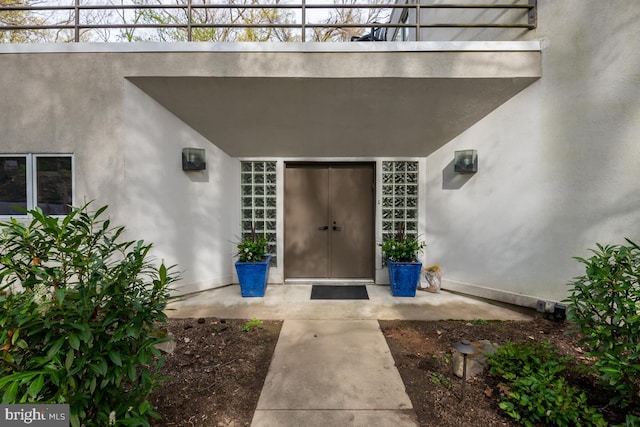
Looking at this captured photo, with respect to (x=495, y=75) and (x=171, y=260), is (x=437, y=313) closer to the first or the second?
(x=495, y=75)

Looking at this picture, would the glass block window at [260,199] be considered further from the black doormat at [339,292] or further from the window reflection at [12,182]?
the window reflection at [12,182]

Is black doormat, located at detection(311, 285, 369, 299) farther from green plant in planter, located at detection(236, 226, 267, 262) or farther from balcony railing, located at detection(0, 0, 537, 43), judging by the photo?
balcony railing, located at detection(0, 0, 537, 43)

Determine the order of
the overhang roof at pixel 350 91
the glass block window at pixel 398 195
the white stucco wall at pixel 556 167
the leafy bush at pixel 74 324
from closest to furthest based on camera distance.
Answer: the leafy bush at pixel 74 324 < the white stucco wall at pixel 556 167 < the overhang roof at pixel 350 91 < the glass block window at pixel 398 195

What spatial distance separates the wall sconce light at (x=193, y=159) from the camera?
4215 mm

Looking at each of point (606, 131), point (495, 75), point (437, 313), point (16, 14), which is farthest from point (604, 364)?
point (16, 14)

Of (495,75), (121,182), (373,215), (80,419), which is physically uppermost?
(495,75)

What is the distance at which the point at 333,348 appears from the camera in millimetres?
2902

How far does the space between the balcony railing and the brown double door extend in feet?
6.99

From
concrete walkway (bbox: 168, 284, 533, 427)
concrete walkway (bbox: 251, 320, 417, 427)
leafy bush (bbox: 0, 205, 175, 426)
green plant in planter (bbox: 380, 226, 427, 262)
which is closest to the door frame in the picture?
concrete walkway (bbox: 168, 284, 533, 427)

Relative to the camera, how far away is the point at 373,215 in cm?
501

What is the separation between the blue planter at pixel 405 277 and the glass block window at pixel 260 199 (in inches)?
81.7

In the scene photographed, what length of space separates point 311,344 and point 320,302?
3.80 ft

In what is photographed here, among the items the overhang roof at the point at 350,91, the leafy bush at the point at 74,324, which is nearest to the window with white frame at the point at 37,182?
the overhang roof at the point at 350,91

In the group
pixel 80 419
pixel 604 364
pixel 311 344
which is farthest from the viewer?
pixel 311 344
